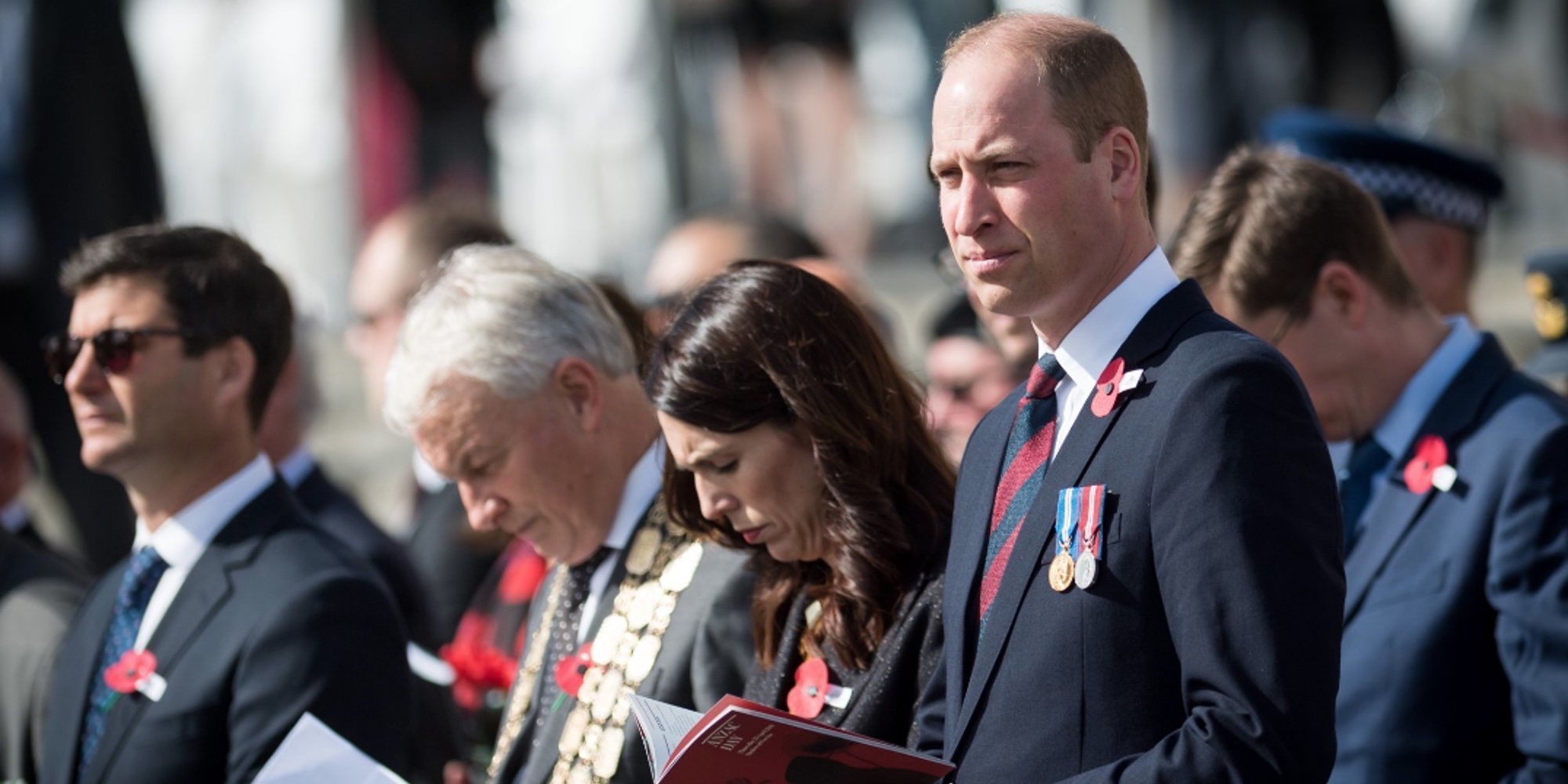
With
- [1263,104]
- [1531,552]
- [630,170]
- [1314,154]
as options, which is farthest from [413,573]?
[630,170]

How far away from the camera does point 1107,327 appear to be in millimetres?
2664

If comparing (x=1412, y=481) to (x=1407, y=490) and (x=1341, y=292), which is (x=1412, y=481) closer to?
(x=1407, y=490)

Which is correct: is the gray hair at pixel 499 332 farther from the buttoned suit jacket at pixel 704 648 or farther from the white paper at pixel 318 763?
the white paper at pixel 318 763

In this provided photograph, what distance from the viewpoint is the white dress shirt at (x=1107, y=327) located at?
8.72ft

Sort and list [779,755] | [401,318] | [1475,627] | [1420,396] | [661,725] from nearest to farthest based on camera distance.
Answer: [779,755] → [661,725] → [1475,627] → [1420,396] → [401,318]

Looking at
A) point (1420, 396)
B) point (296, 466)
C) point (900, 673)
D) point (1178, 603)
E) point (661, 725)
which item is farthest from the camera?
point (296, 466)

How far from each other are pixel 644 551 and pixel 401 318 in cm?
234

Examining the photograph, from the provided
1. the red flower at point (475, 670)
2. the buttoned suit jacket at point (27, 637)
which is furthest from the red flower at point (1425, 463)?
the buttoned suit jacket at point (27, 637)

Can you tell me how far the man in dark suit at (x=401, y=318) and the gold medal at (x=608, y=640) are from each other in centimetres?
214

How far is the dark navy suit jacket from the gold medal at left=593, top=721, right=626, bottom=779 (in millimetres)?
1108

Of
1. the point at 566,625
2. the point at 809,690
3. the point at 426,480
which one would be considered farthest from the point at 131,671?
the point at 426,480

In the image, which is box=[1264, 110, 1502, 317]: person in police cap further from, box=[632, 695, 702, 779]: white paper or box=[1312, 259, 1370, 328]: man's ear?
box=[632, 695, 702, 779]: white paper

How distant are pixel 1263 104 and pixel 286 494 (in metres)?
7.08

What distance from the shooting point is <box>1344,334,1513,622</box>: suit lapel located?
12.2 ft
